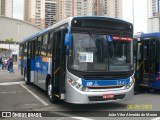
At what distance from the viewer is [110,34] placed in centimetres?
966

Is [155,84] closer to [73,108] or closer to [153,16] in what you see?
[73,108]

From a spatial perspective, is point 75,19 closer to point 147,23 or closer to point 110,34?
point 110,34

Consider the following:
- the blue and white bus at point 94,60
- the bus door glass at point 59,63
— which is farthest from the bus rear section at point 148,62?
the bus door glass at point 59,63

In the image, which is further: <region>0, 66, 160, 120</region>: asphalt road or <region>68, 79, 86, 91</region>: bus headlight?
<region>68, 79, 86, 91</region>: bus headlight

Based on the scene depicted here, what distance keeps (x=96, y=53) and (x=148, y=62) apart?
5406 millimetres

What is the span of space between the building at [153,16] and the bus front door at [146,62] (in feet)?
66.9

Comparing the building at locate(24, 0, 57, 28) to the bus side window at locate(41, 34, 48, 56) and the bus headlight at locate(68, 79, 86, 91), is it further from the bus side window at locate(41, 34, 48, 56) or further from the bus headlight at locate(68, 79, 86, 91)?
the bus headlight at locate(68, 79, 86, 91)

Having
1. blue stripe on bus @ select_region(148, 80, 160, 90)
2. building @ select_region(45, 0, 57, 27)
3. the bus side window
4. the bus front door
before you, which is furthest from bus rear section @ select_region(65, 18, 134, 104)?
building @ select_region(45, 0, 57, 27)

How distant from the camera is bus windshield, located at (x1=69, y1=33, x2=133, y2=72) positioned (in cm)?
918

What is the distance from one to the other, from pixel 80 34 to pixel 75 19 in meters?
0.56

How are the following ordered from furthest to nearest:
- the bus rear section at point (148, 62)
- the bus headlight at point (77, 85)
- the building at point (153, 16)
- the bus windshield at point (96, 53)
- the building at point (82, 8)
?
the building at point (153, 16) < the building at point (82, 8) < the bus rear section at point (148, 62) < the bus windshield at point (96, 53) < the bus headlight at point (77, 85)

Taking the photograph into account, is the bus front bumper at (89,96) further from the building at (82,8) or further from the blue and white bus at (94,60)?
the building at (82,8)

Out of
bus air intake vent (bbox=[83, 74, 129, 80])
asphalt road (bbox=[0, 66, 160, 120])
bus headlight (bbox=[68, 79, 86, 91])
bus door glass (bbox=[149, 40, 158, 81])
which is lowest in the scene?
asphalt road (bbox=[0, 66, 160, 120])

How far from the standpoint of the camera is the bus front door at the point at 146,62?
13.7 meters
